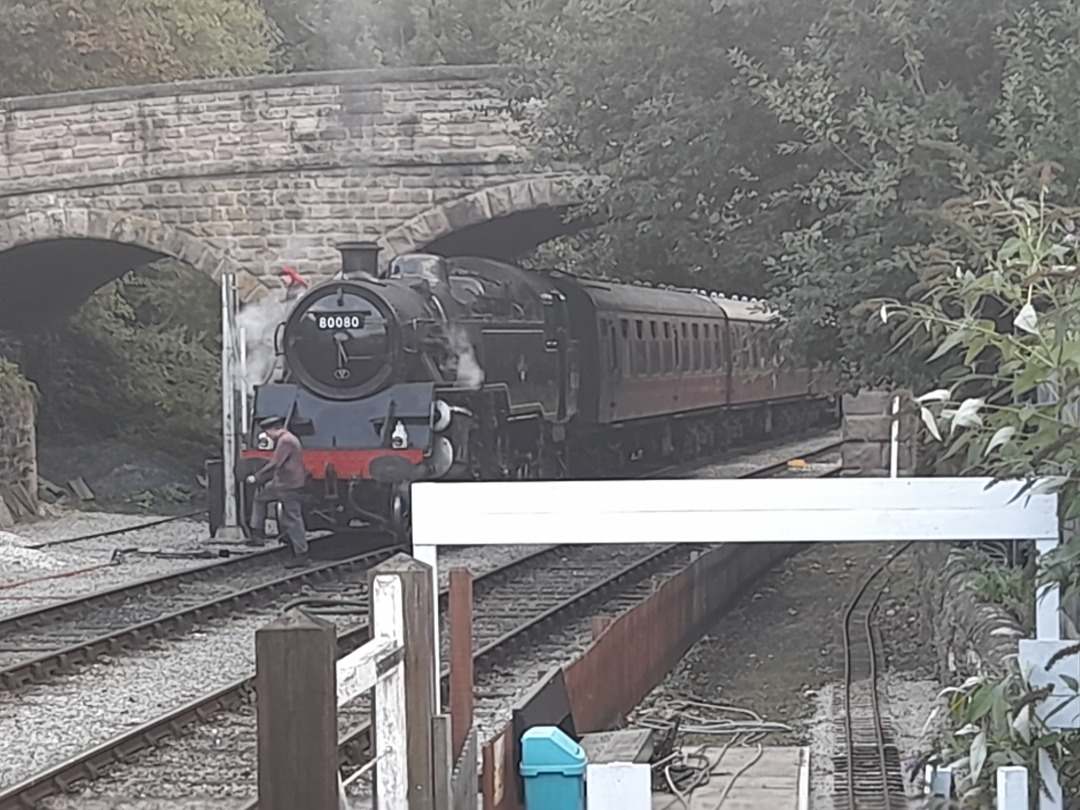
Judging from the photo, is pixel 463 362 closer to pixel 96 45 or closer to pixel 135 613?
pixel 135 613

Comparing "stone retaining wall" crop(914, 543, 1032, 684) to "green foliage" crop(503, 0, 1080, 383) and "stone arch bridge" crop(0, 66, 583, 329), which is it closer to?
"green foliage" crop(503, 0, 1080, 383)

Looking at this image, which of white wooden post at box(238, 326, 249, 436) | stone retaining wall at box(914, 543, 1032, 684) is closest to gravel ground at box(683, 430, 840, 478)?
white wooden post at box(238, 326, 249, 436)

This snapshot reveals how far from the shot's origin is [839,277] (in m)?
10.2

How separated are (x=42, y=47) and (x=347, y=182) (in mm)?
10454

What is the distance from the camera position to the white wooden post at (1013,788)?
3.73 metres

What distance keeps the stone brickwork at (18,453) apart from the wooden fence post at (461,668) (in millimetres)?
14286

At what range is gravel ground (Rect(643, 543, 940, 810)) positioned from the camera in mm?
8461

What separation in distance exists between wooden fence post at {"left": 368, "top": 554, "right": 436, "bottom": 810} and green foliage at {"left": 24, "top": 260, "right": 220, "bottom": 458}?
20.6 m

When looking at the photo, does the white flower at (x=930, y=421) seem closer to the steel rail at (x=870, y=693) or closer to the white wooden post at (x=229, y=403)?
the steel rail at (x=870, y=693)

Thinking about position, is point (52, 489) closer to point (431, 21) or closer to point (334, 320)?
point (334, 320)

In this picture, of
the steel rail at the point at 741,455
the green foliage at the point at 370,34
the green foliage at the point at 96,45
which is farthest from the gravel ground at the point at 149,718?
the green foliage at the point at 370,34

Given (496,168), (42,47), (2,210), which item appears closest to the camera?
(496,168)

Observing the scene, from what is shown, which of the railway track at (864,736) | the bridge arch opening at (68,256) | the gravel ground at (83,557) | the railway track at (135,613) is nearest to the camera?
the railway track at (864,736)

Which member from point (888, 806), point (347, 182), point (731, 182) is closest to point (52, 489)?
point (347, 182)
